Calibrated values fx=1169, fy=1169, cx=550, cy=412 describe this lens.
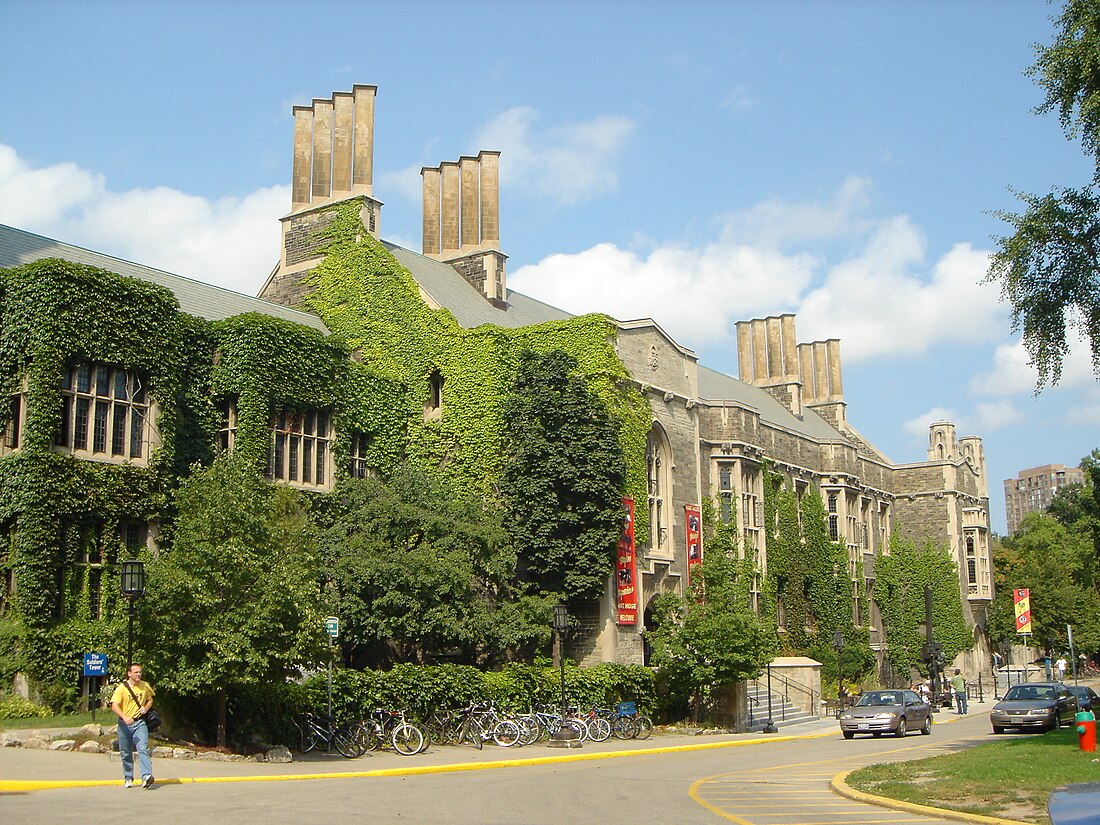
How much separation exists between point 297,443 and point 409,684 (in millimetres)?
8764

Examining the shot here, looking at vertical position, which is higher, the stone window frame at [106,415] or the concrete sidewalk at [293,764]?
the stone window frame at [106,415]

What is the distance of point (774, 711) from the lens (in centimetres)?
3875

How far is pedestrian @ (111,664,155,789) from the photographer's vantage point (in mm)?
16031

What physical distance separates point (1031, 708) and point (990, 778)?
1337 centimetres

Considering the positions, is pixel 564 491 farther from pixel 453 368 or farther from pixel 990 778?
pixel 990 778

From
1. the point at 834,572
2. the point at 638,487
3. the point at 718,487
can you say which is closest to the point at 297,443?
the point at 638,487

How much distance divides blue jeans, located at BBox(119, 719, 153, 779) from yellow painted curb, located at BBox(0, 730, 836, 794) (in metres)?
0.60

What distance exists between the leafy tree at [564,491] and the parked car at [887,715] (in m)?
→ 7.58

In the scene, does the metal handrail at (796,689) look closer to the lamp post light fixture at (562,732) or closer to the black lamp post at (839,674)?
the black lamp post at (839,674)

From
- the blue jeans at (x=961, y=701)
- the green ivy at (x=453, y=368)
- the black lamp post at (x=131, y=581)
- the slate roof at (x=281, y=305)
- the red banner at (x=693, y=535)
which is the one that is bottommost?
the blue jeans at (x=961, y=701)

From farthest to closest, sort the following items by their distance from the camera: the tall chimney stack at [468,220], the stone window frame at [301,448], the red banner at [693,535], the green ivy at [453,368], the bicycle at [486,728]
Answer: the tall chimney stack at [468,220]
the red banner at [693,535]
the green ivy at [453,368]
the stone window frame at [301,448]
the bicycle at [486,728]

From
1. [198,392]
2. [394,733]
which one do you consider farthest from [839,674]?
[198,392]

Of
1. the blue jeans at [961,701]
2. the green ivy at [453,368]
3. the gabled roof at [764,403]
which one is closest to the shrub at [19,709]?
the green ivy at [453,368]

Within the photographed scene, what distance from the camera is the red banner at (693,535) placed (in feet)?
127
